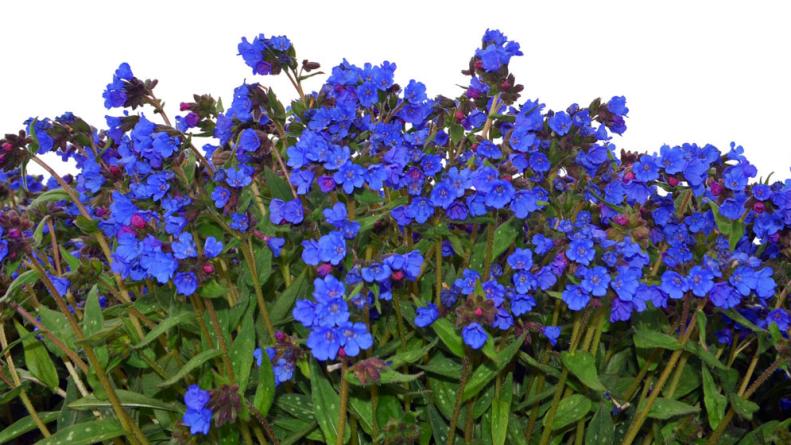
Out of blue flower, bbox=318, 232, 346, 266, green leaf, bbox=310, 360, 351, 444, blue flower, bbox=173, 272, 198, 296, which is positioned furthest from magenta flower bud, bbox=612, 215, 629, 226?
blue flower, bbox=173, 272, 198, 296

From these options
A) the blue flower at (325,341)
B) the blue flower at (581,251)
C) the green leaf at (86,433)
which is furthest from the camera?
the green leaf at (86,433)

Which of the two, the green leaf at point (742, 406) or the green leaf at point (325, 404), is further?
the green leaf at point (742, 406)

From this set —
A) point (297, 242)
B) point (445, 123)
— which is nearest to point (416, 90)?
point (445, 123)

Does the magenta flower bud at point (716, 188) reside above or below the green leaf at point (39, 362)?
below

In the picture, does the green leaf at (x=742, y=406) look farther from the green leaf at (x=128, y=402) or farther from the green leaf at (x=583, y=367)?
the green leaf at (x=128, y=402)

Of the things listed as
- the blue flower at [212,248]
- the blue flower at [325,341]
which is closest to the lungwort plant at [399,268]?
the blue flower at [212,248]
